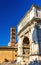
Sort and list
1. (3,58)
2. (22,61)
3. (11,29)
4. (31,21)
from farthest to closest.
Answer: (11,29) → (3,58) → (22,61) → (31,21)

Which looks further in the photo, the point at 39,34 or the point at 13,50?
the point at 13,50

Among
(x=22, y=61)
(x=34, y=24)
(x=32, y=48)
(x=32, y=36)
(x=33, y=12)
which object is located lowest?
(x=22, y=61)

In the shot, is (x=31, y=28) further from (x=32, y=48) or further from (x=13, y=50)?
(x=13, y=50)

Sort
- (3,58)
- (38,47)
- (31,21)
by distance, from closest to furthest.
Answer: (38,47)
(31,21)
(3,58)

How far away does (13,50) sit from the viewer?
106ft

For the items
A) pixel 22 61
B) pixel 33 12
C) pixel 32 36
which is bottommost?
pixel 22 61

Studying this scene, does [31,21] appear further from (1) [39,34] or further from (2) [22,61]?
(2) [22,61]

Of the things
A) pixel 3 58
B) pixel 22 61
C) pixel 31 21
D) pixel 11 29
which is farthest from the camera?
pixel 11 29

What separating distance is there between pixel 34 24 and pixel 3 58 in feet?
54.0

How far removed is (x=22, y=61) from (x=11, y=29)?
81.6 feet

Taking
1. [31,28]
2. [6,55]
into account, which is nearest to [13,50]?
[6,55]

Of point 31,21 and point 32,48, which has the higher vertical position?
point 31,21

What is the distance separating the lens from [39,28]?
55.5 feet

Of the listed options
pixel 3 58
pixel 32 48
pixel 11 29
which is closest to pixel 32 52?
pixel 32 48
